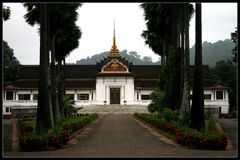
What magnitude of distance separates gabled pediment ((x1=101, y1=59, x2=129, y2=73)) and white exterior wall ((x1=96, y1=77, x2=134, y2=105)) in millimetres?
1042

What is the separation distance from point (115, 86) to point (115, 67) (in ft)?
9.20

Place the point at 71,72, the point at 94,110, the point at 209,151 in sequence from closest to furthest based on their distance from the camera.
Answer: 1. the point at 209,151
2. the point at 94,110
3. the point at 71,72

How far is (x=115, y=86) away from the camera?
7700 cm

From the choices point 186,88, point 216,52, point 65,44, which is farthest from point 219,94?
point 216,52

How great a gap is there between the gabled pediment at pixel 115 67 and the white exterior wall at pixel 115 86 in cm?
104

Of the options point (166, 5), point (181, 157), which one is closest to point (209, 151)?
point (181, 157)

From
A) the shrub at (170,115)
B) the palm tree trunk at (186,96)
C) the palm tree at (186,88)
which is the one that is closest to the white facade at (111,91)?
the shrub at (170,115)

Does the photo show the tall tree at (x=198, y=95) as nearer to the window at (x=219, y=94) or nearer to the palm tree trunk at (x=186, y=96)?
the palm tree trunk at (x=186, y=96)

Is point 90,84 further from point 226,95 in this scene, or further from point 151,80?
point 226,95

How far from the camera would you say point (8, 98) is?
72875 mm

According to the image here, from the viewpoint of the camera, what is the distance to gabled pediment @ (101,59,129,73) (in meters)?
76.3

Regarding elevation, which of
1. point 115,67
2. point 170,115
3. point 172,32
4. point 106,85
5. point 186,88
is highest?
point 172,32

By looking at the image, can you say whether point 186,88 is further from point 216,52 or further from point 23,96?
point 216,52

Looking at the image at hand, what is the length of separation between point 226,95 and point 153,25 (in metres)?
39.2
